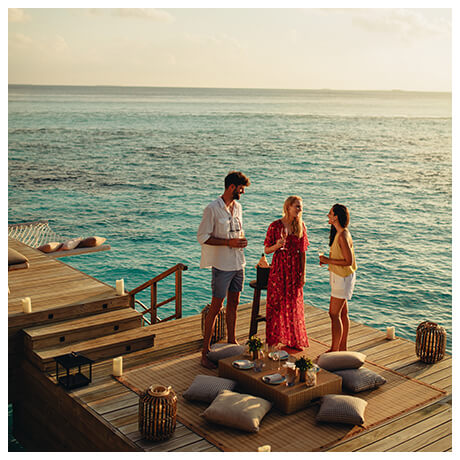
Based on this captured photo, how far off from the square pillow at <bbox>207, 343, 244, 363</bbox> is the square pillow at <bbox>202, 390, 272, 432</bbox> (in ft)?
3.18

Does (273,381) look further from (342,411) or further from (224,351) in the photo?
(224,351)

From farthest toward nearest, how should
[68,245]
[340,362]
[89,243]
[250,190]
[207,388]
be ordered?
[250,190]
[89,243]
[68,245]
[340,362]
[207,388]

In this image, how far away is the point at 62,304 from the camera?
6773 millimetres

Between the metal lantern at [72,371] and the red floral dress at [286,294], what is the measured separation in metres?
1.87

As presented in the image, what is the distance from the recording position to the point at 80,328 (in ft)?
21.1

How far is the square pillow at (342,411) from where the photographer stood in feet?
15.5

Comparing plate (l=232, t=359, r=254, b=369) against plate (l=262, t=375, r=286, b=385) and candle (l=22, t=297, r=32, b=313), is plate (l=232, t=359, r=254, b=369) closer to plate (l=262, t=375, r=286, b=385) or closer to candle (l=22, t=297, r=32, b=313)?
plate (l=262, t=375, r=286, b=385)

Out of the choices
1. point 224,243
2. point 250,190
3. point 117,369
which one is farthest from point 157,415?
point 250,190

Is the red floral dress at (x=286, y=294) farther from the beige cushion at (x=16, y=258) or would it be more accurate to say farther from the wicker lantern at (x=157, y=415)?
the beige cushion at (x=16, y=258)

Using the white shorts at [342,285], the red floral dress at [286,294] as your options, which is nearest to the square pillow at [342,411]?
the white shorts at [342,285]

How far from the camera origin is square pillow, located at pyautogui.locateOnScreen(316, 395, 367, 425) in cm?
473

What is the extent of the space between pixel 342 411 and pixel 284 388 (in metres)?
0.54

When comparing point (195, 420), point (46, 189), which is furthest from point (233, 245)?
point (46, 189)

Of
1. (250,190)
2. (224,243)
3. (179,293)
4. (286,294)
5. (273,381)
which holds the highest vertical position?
(250,190)
